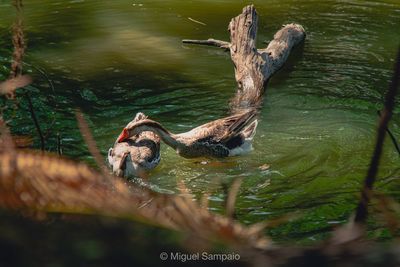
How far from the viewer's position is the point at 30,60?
37.3 ft

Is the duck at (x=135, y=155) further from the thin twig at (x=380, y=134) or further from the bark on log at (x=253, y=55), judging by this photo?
the thin twig at (x=380, y=134)

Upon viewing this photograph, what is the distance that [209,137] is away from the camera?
813 centimetres

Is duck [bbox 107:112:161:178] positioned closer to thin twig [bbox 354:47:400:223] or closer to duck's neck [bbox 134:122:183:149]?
duck's neck [bbox 134:122:183:149]

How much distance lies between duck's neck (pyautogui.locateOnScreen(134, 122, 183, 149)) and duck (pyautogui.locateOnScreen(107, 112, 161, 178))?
94 mm

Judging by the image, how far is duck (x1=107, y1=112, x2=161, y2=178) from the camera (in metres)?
7.37

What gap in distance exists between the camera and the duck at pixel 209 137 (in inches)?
314

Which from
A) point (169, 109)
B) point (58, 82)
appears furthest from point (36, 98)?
point (169, 109)

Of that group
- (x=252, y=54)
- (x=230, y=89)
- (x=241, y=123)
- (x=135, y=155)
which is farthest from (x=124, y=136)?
(x=252, y=54)

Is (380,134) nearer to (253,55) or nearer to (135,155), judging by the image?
(135,155)

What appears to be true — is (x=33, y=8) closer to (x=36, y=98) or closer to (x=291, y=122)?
(x=36, y=98)

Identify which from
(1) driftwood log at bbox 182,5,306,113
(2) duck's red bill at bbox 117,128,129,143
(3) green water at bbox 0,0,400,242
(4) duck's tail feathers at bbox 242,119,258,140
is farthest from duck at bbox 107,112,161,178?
(1) driftwood log at bbox 182,5,306,113

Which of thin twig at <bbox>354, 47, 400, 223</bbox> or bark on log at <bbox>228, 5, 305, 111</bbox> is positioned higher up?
thin twig at <bbox>354, 47, 400, 223</bbox>

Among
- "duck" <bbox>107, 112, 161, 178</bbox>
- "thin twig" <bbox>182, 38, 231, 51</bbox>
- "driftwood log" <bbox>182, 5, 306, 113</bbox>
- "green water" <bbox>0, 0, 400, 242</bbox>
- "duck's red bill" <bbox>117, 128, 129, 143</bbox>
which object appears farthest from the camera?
"thin twig" <bbox>182, 38, 231, 51</bbox>

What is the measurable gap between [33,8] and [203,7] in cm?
342
